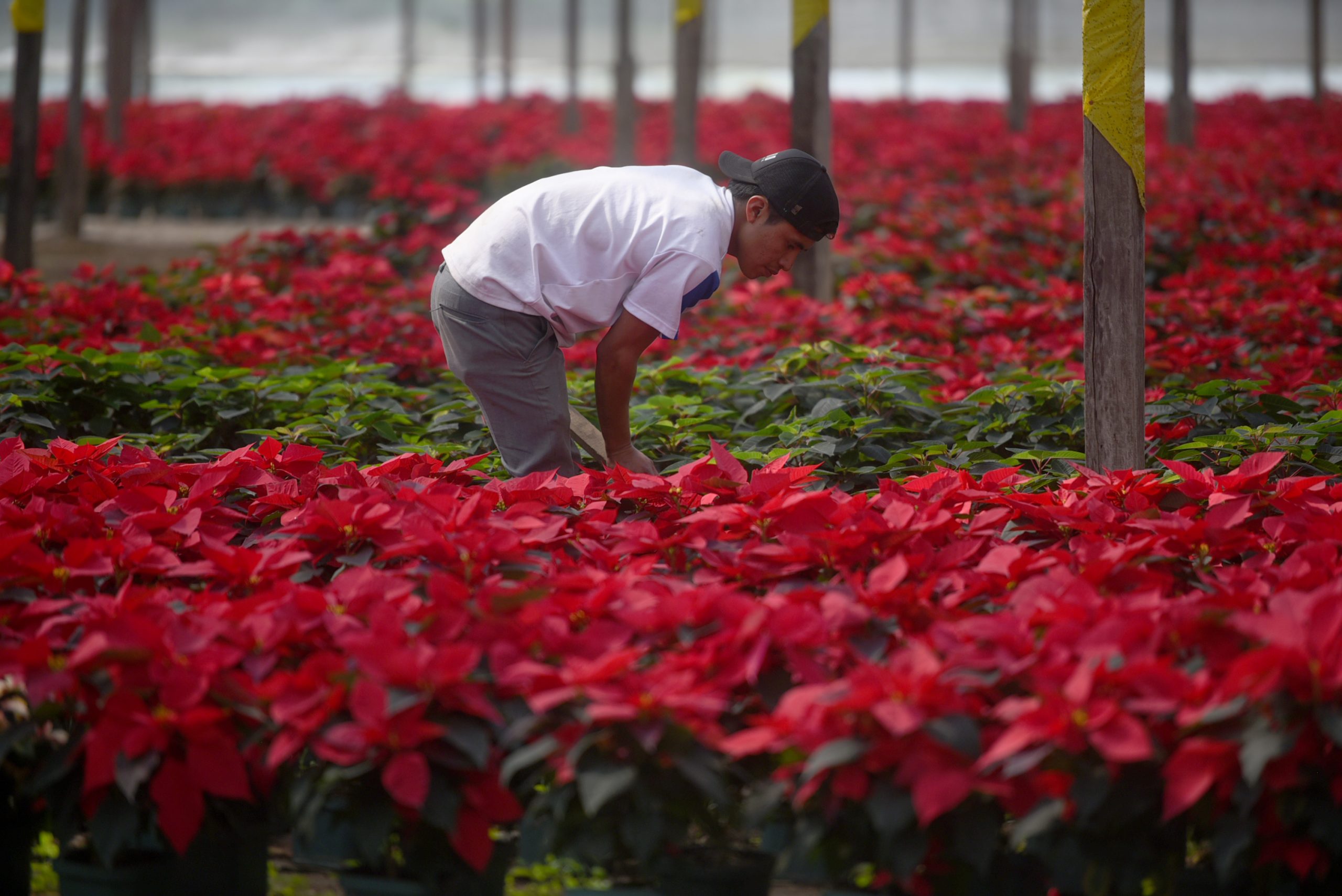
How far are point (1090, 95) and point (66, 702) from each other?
2.32 metres

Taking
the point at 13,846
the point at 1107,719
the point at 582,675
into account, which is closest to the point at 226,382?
the point at 13,846

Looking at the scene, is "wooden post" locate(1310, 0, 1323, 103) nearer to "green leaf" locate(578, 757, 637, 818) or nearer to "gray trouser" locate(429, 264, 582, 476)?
"gray trouser" locate(429, 264, 582, 476)

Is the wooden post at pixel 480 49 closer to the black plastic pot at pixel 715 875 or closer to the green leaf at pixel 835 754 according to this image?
the black plastic pot at pixel 715 875

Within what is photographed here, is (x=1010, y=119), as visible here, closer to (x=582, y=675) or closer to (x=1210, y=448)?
(x=1210, y=448)

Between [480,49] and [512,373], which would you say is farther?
[480,49]

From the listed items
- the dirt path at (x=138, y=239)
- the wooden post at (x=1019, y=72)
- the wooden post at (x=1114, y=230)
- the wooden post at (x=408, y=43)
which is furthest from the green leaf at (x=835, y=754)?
the wooden post at (x=408, y=43)

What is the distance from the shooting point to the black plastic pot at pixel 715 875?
5.64ft

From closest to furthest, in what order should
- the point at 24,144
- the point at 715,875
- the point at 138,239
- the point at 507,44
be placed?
the point at 715,875 → the point at 24,144 → the point at 138,239 → the point at 507,44

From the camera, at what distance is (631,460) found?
2670mm

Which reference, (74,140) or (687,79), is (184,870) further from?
(74,140)

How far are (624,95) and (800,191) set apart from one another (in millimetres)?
6847

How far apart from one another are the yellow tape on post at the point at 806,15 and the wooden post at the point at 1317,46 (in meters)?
9.79

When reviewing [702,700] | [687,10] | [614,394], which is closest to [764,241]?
[614,394]

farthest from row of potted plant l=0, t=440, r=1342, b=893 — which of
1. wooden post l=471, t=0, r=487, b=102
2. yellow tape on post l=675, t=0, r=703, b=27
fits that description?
wooden post l=471, t=0, r=487, b=102
